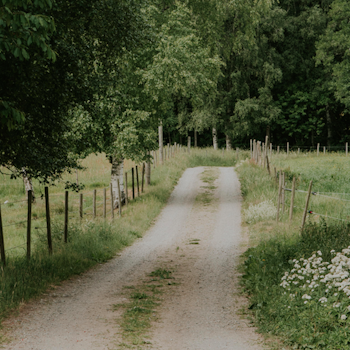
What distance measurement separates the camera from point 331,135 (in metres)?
48.3

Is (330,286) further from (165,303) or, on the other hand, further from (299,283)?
(165,303)

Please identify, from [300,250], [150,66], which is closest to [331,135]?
[150,66]

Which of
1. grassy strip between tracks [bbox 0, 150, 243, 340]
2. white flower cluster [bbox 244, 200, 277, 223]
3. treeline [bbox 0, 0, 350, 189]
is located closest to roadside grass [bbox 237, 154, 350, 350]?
white flower cluster [bbox 244, 200, 277, 223]

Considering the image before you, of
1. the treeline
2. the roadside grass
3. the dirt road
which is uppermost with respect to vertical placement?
the treeline

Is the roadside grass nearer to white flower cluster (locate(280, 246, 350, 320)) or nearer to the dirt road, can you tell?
white flower cluster (locate(280, 246, 350, 320))

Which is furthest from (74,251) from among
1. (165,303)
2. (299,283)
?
(299,283)

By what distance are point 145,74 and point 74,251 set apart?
956 centimetres

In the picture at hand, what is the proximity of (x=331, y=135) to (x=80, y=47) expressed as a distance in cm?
4309

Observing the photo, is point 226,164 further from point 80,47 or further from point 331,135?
point 80,47

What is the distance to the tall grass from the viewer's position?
8618mm

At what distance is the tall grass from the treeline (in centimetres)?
209

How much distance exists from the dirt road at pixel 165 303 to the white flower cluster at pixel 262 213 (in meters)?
0.72

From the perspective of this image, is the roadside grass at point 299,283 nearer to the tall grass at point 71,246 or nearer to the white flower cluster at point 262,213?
the white flower cluster at point 262,213

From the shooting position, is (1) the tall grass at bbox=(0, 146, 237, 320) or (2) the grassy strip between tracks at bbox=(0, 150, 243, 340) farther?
(1) the tall grass at bbox=(0, 146, 237, 320)
